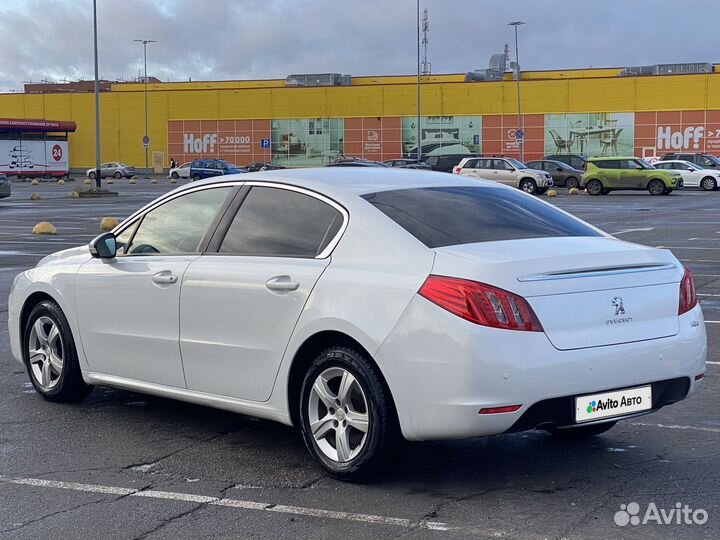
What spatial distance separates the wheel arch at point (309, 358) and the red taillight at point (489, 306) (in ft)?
1.67

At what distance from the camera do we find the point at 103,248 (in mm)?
6492

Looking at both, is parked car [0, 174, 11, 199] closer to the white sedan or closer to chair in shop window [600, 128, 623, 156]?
the white sedan

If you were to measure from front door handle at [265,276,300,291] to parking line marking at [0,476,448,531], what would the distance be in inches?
43.4

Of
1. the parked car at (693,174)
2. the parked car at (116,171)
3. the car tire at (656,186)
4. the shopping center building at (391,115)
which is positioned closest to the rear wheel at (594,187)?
the car tire at (656,186)

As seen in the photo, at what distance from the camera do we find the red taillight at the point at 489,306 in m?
4.68

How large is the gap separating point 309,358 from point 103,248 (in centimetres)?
185

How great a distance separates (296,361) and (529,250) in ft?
4.32

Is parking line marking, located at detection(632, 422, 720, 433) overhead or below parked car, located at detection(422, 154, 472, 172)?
below

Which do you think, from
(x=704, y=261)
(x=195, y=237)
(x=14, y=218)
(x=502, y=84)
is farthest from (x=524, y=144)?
(x=195, y=237)

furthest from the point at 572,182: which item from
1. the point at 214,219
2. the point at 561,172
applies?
the point at 214,219

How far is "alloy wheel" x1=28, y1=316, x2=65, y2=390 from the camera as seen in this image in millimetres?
6980

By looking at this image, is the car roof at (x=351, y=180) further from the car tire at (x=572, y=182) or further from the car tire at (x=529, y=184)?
the car tire at (x=572, y=182)

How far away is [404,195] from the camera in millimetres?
5691

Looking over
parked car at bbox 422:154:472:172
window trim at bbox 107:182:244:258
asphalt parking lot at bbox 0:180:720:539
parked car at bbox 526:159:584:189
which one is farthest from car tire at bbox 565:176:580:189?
window trim at bbox 107:182:244:258
